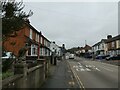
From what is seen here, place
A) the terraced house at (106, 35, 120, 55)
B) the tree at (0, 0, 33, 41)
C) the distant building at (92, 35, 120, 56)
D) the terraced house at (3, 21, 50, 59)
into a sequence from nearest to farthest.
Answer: the tree at (0, 0, 33, 41) < the terraced house at (3, 21, 50, 59) < the terraced house at (106, 35, 120, 55) < the distant building at (92, 35, 120, 56)

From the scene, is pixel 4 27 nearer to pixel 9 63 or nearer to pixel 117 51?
pixel 9 63

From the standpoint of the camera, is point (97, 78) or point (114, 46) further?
point (114, 46)

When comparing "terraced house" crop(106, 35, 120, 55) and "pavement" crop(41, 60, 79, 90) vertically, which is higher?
"terraced house" crop(106, 35, 120, 55)

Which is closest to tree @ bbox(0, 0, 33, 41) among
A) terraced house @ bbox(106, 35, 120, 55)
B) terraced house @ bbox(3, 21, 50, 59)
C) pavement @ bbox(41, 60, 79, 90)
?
terraced house @ bbox(3, 21, 50, 59)

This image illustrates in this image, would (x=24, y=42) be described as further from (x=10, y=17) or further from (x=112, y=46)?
(x=112, y=46)

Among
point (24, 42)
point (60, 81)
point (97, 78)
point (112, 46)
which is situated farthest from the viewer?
point (112, 46)

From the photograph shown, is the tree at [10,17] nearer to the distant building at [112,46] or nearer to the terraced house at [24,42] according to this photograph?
the terraced house at [24,42]

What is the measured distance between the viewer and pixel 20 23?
1010cm

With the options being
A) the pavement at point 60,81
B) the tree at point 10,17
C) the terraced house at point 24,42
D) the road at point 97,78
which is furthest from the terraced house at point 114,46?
the tree at point 10,17

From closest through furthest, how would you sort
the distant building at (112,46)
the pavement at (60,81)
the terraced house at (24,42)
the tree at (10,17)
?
the tree at (10,17) → the terraced house at (24,42) → the pavement at (60,81) → the distant building at (112,46)

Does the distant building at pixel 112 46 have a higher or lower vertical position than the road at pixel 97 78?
higher

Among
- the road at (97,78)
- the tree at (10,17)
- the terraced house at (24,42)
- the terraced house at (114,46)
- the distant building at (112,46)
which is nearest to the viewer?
the tree at (10,17)

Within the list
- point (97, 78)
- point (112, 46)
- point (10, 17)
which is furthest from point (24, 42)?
point (112, 46)

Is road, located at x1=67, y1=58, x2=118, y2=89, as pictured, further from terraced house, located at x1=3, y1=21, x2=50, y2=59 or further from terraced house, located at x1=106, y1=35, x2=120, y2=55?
terraced house, located at x1=106, y1=35, x2=120, y2=55
